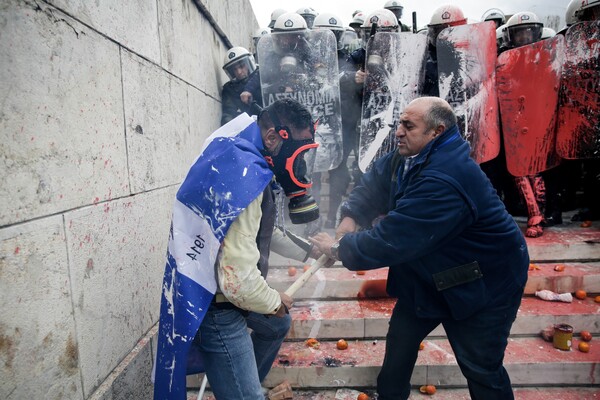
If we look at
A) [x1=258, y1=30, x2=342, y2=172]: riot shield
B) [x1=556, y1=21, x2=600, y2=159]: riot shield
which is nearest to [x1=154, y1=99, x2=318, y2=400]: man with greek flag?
[x1=258, y1=30, x2=342, y2=172]: riot shield

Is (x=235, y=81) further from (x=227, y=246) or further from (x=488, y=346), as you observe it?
(x=488, y=346)

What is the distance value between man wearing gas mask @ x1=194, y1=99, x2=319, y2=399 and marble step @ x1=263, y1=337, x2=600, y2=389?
1.29 metres

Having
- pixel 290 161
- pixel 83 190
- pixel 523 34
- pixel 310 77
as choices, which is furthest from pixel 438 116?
pixel 523 34

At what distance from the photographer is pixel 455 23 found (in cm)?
512

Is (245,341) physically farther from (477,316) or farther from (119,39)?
(119,39)

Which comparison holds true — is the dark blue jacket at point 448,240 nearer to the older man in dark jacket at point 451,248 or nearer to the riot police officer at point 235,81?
the older man in dark jacket at point 451,248

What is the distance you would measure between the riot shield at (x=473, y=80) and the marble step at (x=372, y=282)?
154cm

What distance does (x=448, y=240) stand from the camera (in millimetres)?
2045

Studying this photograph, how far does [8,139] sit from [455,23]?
213 inches

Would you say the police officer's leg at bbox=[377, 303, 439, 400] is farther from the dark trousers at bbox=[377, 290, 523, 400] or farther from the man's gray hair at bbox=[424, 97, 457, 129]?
the man's gray hair at bbox=[424, 97, 457, 129]

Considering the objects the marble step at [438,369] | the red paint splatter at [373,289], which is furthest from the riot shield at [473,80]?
the marble step at [438,369]

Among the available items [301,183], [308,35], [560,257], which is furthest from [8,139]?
[560,257]

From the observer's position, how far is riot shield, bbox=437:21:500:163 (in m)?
4.46

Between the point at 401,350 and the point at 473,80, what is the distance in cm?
351
